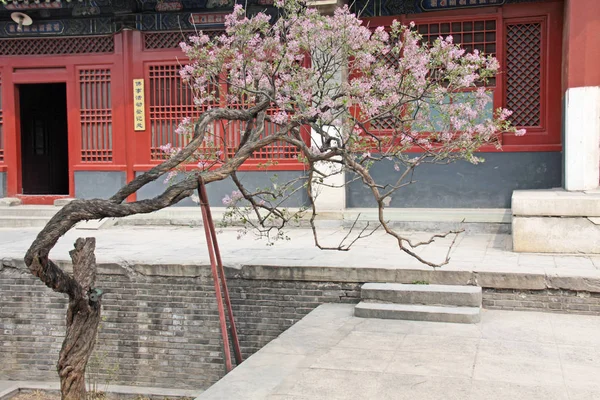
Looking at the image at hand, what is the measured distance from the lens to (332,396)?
416 centimetres

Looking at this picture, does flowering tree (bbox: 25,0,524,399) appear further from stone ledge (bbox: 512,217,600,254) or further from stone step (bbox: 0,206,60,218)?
stone step (bbox: 0,206,60,218)

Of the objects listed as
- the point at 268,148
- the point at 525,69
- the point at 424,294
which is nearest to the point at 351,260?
the point at 424,294

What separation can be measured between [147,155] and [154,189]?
0.58 meters

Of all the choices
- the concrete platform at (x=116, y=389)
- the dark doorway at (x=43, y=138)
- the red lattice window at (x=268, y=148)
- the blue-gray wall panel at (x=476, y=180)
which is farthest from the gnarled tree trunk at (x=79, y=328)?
the dark doorway at (x=43, y=138)

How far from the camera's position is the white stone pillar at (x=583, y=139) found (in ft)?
28.4

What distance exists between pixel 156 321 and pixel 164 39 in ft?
18.2

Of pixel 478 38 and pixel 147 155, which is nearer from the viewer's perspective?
pixel 478 38

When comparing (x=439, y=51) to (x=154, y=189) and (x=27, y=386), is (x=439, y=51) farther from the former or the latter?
(x=154, y=189)

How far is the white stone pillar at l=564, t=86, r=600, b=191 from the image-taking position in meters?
8.66

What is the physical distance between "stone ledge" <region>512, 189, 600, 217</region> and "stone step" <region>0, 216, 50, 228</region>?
24.7ft

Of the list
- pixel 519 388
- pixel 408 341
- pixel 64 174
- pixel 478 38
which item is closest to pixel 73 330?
pixel 408 341

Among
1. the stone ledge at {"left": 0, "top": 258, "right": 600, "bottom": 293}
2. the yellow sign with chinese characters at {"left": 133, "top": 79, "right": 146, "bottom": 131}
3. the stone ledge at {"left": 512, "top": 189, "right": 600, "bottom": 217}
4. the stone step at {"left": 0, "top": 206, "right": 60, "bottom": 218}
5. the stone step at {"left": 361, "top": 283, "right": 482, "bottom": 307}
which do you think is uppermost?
the yellow sign with chinese characters at {"left": 133, "top": 79, "right": 146, "bottom": 131}

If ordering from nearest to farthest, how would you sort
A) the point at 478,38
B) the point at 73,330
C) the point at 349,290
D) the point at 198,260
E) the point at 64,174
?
the point at 73,330
the point at 349,290
the point at 198,260
the point at 478,38
the point at 64,174

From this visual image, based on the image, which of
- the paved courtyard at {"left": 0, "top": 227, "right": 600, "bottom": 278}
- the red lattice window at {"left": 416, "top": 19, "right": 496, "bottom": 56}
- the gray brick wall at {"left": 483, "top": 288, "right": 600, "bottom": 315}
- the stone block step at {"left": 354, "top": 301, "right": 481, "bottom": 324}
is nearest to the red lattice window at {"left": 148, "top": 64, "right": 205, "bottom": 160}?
the paved courtyard at {"left": 0, "top": 227, "right": 600, "bottom": 278}
